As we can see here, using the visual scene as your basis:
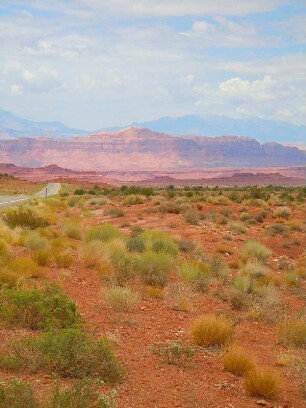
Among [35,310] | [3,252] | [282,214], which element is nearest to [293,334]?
[35,310]

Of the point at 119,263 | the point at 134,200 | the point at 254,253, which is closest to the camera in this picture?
the point at 119,263

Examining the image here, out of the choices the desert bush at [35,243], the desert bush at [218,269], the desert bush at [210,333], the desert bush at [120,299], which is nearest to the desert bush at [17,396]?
the desert bush at [210,333]

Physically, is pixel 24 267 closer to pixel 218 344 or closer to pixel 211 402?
pixel 218 344

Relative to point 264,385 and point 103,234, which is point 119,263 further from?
point 264,385

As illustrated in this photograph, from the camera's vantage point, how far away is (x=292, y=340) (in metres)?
10.4

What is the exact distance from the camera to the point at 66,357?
7.40 meters

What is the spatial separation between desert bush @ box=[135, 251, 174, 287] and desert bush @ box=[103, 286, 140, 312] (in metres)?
2.52

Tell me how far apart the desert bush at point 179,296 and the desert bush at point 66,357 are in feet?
15.6

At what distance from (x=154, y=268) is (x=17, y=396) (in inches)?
369

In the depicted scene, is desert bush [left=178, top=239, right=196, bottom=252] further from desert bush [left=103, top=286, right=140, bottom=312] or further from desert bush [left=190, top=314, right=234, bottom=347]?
desert bush [left=190, top=314, right=234, bottom=347]

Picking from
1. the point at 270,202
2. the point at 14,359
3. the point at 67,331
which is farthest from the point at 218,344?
the point at 270,202

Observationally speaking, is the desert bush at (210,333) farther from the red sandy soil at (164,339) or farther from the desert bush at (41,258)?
the desert bush at (41,258)

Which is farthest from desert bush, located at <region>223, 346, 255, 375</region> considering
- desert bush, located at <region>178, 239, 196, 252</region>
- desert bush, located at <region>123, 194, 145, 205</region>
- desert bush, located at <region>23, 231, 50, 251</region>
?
desert bush, located at <region>123, 194, 145, 205</region>

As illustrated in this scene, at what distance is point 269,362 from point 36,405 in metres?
4.57
